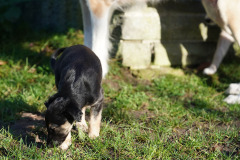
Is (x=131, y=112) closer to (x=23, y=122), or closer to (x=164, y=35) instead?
(x=23, y=122)

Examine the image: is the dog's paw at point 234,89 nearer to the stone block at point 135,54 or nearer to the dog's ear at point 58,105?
the stone block at point 135,54

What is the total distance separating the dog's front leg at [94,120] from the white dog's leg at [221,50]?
8.93 feet

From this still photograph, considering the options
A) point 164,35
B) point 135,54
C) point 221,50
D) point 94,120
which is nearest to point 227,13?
point 221,50

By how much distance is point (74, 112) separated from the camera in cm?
249

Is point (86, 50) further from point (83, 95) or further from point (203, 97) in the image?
point (203, 97)

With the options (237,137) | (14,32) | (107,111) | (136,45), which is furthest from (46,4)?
(237,137)

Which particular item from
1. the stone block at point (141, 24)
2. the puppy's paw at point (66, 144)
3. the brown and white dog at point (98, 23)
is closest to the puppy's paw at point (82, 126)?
the puppy's paw at point (66, 144)

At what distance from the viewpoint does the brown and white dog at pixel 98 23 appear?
4125 mm

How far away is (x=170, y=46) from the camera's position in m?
5.41

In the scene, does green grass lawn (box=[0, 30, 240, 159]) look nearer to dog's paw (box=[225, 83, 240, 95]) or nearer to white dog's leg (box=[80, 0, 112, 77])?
dog's paw (box=[225, 83, 240, 95])

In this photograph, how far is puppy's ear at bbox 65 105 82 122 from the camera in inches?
97.4

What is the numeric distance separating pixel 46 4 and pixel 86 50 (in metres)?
3.52

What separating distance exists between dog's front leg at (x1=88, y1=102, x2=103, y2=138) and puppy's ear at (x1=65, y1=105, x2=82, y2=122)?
14.7 inches

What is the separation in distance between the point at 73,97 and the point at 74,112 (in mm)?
211
